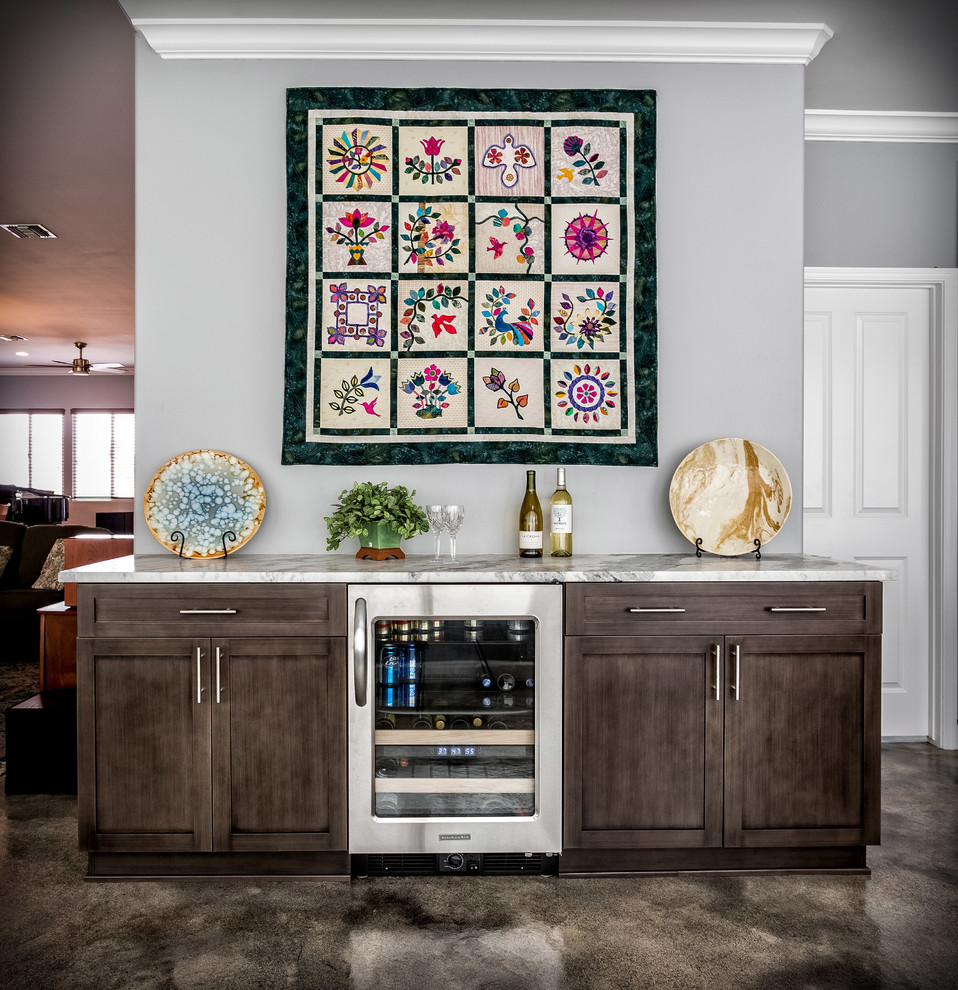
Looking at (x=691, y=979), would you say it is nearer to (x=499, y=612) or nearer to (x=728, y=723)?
(x=728, y=723)

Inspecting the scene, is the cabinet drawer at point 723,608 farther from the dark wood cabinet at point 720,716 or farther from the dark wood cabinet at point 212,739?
the dark wood cabinet at point 212,739

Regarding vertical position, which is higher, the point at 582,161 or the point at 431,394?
the point at 582,161

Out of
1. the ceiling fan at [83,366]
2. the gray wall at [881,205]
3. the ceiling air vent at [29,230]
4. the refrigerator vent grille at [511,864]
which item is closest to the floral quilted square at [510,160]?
the gray wall at [881,205]


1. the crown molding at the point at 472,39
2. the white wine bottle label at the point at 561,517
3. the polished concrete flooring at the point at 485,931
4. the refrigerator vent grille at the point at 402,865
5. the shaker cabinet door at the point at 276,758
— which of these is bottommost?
the polished concrete flooring at the point at 485,931

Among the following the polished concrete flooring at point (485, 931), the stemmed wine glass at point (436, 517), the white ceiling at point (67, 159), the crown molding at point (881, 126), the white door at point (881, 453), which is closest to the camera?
the polished concrete flooring at point (485, 931)

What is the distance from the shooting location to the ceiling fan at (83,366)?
6996 mm

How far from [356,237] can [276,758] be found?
1785 millimetres

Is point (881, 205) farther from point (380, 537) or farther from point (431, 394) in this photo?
point (380, 537)

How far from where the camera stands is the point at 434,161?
2580mm

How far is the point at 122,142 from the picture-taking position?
3.37m

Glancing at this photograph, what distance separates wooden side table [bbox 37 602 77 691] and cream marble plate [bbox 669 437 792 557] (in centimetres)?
248

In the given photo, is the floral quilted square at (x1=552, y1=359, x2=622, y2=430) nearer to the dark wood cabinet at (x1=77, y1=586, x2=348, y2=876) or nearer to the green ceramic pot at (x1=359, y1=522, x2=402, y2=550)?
the green ceramic pot at (x1=359, y1=522, x2=402, y2=550)

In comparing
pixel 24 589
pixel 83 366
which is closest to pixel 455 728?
pixel 24 589

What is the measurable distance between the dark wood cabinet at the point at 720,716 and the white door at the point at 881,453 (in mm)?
1352
